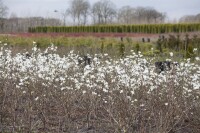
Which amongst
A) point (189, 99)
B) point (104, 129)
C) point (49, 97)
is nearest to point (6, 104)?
point (49, 97)

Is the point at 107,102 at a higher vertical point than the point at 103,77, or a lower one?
lower

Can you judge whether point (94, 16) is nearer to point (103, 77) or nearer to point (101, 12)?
point (101, 12)

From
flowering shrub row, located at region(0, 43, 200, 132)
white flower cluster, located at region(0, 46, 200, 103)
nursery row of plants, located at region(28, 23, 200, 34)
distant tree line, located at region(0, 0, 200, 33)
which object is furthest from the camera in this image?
distant tree line, located at region(0, 0, 200, 33)

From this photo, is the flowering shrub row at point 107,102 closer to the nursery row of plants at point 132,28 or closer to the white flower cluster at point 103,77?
the white flower cluster at point 103,77

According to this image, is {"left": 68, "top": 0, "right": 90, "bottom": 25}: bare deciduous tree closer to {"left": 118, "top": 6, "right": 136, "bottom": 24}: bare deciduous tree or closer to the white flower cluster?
{"left": 118, "top": 6, "right": 136, "bottom": 24}: bare deciduous tree

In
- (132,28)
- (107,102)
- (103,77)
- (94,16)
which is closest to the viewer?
(107,102)

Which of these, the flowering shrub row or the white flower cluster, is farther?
the white flower cluster

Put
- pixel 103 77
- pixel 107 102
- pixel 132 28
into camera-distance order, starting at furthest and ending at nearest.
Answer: pixel 132 28, pixel 103 77, pixel 107 102

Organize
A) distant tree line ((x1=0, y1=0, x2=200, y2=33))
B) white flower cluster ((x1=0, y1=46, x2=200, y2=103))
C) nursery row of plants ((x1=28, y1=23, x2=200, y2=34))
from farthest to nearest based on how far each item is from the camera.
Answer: distant tree line ((x1=0, y1=0, x2=200, y2=33)) < nursery row of plants ((x1=28, y1=23, x2=200, y2=34)) < white flower cluster ((x1=0, y1=46, x2=200, y2=103))

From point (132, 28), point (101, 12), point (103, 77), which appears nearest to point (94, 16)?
point (101, 12)

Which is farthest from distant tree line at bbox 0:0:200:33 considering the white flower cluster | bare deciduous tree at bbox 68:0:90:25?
the white flower cluster

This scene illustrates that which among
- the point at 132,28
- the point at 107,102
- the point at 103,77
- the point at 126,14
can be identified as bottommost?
the point at 107,102

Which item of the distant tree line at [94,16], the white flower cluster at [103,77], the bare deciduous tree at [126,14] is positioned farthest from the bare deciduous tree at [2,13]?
the white flower cluster at [103,77]

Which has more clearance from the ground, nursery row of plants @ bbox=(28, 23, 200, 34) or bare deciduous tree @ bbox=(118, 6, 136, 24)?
bare deciduous tree @ bbox=(118, 6, 136, 24)
